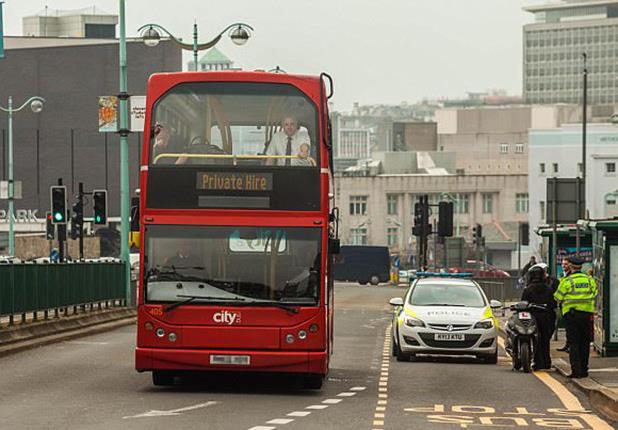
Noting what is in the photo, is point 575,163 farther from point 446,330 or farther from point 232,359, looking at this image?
point 232,359

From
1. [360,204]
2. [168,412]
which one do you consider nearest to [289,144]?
[168,412]

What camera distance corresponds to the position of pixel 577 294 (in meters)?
24.5

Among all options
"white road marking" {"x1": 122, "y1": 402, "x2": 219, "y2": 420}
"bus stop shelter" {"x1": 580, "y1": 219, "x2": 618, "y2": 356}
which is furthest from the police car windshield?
"white road marking" {"x1": 122, "y1": 402, "x2": 219, "y2": 420}

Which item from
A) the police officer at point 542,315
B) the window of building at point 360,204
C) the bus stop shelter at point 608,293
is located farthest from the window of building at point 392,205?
the police officer at point 542,315

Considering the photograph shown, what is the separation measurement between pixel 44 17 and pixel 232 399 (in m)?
174

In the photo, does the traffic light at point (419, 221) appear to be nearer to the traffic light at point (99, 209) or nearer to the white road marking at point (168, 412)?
the traffic light at point (99, 209)

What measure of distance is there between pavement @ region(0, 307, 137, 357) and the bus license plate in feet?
24.6

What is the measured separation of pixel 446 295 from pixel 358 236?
151419 millimetres

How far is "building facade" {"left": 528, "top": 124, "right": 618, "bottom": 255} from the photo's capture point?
427ft

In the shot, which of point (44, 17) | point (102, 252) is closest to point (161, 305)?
point (102, 252)

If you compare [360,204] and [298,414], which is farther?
[360,204]

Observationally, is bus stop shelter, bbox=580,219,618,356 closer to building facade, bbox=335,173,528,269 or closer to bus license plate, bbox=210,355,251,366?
bus license plate, bbox=210,355,251,366

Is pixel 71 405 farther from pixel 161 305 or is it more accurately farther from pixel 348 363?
pixel 348 363

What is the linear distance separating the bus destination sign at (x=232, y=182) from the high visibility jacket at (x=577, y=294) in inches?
221
